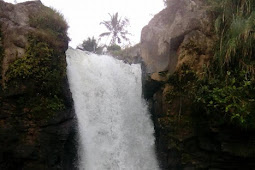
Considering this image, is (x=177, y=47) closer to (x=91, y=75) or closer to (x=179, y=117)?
(x=179, y=117)

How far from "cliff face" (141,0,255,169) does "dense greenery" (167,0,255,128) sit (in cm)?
11

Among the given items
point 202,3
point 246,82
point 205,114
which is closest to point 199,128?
point 205,114

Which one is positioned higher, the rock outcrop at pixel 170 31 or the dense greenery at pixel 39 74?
the rock outcrop at pixel 170 31

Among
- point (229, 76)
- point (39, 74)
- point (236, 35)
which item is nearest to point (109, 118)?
point (39, 74)

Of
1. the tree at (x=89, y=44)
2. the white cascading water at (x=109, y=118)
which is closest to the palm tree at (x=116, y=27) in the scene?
the tree at (x=89, y=44)

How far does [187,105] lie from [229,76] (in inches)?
60.1

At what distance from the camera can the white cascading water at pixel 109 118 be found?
863cm

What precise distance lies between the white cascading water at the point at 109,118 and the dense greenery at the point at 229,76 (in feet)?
9.41

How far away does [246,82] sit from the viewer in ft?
20.6

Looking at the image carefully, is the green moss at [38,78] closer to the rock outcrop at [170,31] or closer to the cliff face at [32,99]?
the cliff face at [32,99]

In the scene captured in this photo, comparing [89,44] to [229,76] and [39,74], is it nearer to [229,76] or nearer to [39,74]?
[39,74]

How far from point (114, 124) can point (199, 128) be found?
12.0ft

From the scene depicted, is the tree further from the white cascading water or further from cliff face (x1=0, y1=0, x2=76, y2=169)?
cliff face (x1=0, y1=0, x2=76, y2=169)

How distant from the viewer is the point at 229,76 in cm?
680
